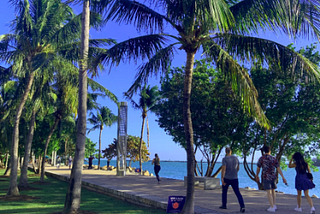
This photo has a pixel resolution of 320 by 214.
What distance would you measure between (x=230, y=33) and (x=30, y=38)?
9.17 metres

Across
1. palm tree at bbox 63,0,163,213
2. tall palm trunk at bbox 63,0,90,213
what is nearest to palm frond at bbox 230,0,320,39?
palm tree at bbox 63,0,163,213

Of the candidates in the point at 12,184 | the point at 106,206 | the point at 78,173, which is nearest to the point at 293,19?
the point at 78,173

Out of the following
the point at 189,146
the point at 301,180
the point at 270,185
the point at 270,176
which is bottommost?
the point at 270,185

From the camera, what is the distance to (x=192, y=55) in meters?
8.14

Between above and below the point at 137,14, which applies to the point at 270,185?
below

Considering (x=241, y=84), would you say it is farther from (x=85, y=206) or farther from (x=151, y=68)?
(x=85, y=206)

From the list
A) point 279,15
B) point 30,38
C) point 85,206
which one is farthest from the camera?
point 30,38

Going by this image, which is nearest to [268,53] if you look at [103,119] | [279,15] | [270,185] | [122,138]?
[279,15]

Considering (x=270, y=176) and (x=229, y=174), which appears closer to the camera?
(x=270, y=176)

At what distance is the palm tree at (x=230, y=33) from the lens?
7.37 meters

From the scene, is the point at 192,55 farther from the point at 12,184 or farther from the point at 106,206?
the point at 12,184

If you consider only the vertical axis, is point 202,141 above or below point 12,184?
above

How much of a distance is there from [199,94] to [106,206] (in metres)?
8.96

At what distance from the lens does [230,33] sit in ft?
27.3
